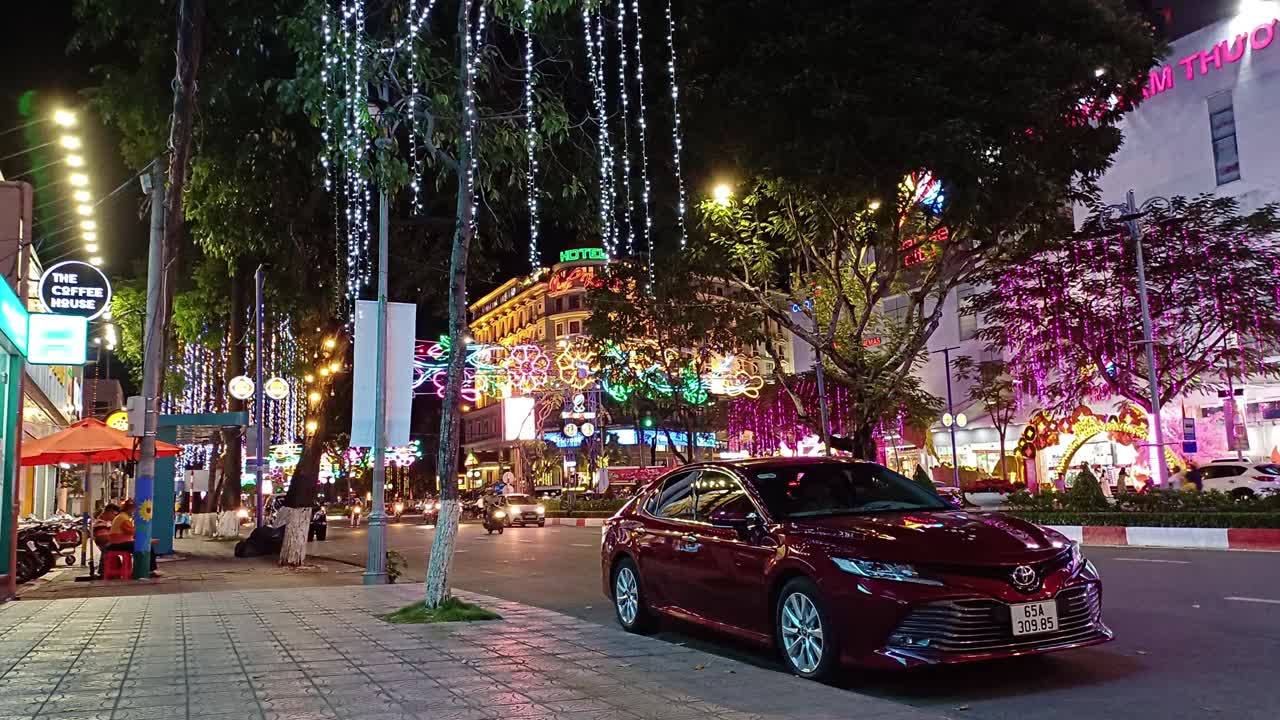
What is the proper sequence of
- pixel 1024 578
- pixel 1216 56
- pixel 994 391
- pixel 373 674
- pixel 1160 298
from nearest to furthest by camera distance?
pixel 1024 578 < pixel 373 674 < pixel 1160 298 < pixel 1216 56 < pixel 994 391

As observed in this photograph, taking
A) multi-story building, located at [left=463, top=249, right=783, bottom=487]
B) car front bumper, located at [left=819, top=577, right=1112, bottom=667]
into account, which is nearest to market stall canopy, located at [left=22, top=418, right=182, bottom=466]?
car front bumper, located at [left=819, top=577, right=1112, bottom=667]

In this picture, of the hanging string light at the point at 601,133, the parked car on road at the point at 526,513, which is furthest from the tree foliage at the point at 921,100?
the parked car on road at the point at 526,513

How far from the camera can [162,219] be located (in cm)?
1777

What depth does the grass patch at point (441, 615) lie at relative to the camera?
9.97m

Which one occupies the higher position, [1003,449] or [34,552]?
[1003,449]

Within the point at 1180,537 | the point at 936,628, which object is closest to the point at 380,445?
the point at 936,628

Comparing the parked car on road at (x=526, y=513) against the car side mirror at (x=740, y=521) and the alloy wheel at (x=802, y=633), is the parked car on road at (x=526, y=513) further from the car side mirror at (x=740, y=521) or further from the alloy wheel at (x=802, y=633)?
the alloy wheel at (x=802, y=633)

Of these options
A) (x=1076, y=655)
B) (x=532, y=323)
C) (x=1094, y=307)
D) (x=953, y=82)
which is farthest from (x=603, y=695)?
(x=532, y=323)

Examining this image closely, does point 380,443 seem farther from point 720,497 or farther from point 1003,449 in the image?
point 1003,449

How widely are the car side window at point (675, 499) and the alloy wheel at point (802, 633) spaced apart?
1742 millimetres

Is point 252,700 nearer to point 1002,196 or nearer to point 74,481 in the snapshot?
point 1002,196

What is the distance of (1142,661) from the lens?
7.28 m

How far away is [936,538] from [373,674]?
396 cm

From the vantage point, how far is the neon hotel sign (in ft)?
115
